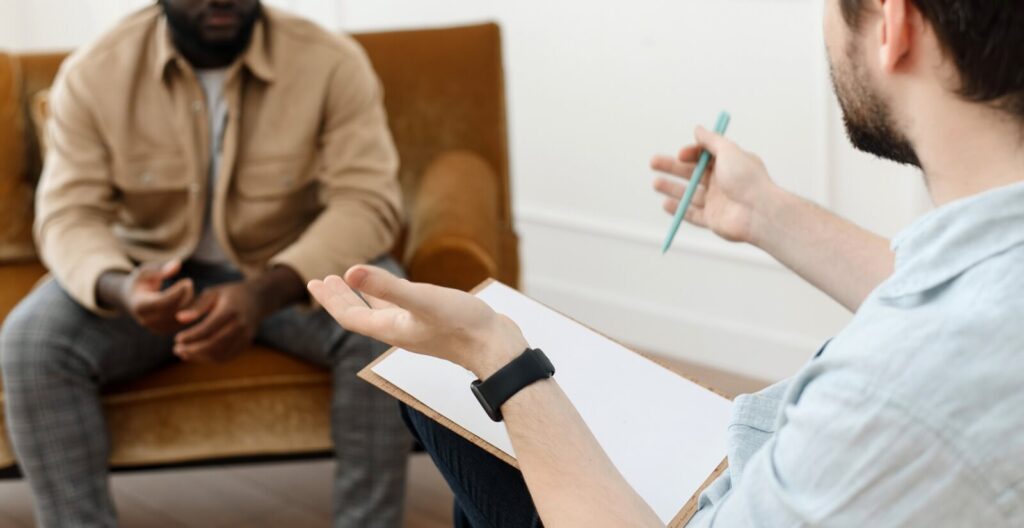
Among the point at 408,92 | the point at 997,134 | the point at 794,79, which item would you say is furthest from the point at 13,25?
the point at 997,134

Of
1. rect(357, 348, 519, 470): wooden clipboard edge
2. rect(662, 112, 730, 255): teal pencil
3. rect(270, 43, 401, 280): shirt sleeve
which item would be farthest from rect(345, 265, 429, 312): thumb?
rect(270, 43, 401, 280): shirt sleeve

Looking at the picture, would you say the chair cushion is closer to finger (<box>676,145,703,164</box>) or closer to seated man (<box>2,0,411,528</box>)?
seated man (<box>2,0,411,528</box>)

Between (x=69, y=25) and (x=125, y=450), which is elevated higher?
(x=69, y=25)

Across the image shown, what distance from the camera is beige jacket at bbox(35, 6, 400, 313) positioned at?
226cm

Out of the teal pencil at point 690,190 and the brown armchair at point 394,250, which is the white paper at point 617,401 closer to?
the teal pencil at point 690,190

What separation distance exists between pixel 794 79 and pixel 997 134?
1746 millimetres

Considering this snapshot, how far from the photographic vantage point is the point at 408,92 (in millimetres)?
2502

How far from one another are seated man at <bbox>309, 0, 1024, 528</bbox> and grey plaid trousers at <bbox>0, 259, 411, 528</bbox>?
1021 millimetres

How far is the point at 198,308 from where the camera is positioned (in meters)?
2.05

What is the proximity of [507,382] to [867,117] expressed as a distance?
1.17 feet

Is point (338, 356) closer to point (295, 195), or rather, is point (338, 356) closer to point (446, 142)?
point (295, 195)

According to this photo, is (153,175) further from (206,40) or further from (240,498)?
(240,498)

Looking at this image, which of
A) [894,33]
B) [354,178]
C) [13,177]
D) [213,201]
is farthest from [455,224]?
[894,33]

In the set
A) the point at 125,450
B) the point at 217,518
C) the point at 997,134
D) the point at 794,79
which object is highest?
the point at 997,134
